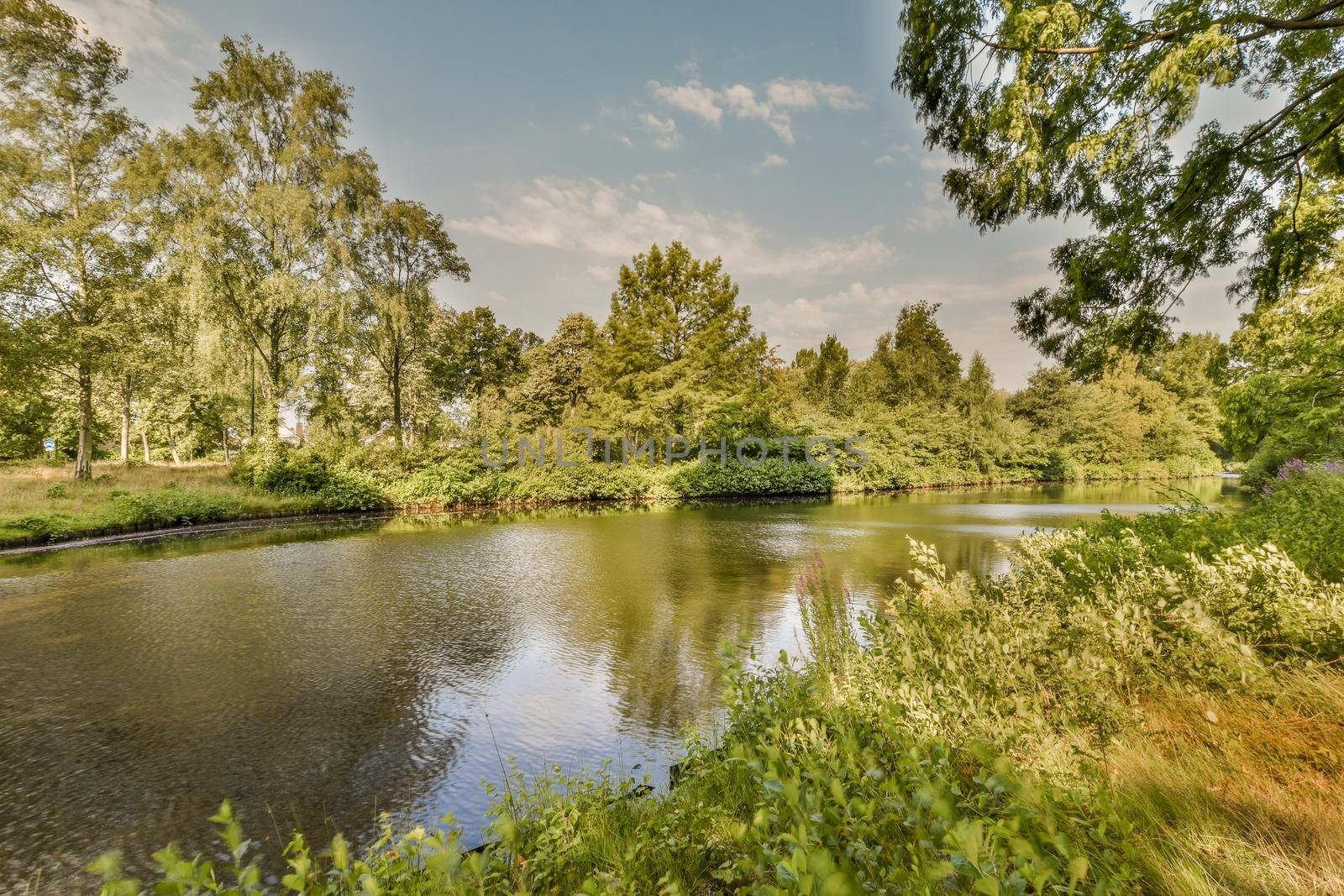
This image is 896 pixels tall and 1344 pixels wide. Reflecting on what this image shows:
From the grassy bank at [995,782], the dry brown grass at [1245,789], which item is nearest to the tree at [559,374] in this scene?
the grassy bank at [995,782]

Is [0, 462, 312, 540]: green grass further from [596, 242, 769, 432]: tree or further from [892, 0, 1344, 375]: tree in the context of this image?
[892, 0, 1344, 375]: tree

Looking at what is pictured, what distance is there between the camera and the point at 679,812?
267 centimetres

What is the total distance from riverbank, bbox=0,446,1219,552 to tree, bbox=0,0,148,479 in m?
3.20

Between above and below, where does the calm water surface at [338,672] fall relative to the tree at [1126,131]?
below

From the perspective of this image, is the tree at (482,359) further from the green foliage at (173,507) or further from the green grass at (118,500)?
the green foliage at (173,507)

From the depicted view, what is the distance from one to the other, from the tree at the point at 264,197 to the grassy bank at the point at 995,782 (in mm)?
24241

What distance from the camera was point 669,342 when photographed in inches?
1101

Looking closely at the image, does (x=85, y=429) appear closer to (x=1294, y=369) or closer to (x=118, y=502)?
(x=118, y=502)

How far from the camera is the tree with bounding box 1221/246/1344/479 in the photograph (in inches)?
314

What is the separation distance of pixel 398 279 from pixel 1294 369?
30002 millimetres

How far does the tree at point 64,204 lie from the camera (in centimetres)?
1592

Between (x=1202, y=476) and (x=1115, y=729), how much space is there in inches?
2439

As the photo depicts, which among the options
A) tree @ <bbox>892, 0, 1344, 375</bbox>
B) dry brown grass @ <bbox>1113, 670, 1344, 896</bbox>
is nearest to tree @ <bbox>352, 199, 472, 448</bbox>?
tree @ <bbox>892, 0, 1344, 375</bbox>

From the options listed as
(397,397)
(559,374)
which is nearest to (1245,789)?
(397,397)
